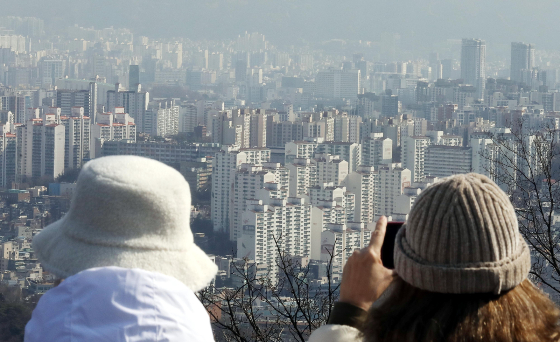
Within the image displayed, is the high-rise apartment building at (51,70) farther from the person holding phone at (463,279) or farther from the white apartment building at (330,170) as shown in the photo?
the person holding phone at (463,279)

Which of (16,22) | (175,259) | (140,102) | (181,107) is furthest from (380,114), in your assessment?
(175,259)

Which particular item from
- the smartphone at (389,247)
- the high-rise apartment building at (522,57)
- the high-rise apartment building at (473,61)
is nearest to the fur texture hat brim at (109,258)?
the smartphone at (389,247)

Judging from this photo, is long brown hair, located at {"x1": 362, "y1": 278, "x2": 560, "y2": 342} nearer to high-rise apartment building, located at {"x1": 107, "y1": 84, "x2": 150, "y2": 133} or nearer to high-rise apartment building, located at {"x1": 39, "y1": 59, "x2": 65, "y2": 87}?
high-rise apartment building, located at {"x1": 107, "y1": 84, "x2": 150, "y2": 133}

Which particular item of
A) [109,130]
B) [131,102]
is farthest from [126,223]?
[131,102]

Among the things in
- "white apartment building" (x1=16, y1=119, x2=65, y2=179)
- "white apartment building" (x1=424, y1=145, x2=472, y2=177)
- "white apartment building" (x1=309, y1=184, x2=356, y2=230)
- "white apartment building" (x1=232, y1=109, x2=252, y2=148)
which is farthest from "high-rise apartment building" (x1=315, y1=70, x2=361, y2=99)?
"white apartment building" (x1=309, y1=184, x2=356, y2=230)

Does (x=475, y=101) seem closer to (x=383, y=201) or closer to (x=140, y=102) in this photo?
(x=140, y=102)

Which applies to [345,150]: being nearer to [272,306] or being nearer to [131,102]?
[131,102]
